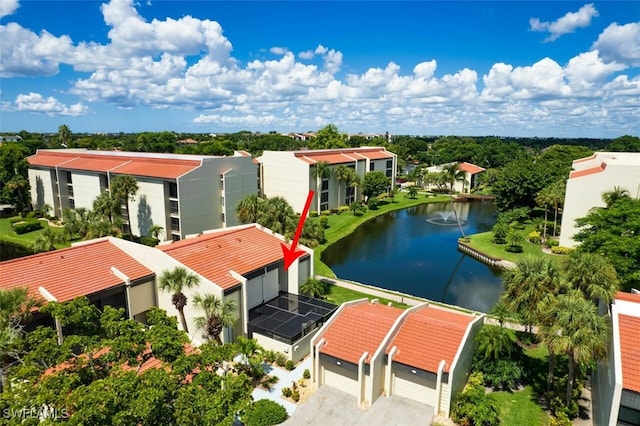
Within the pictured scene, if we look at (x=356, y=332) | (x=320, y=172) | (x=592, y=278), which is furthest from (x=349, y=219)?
(x=592, y=278)

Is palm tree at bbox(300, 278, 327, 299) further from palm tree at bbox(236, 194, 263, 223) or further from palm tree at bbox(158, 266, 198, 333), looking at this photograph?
palm tree at bbox(236, 194, 263, 223)

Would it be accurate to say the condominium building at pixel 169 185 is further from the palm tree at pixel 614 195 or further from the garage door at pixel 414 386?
the palm tree at pixel 614 195

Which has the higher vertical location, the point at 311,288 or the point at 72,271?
the point at 72,271

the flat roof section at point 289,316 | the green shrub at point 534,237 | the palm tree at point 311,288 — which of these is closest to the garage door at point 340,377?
the flat roof section at point 289,316

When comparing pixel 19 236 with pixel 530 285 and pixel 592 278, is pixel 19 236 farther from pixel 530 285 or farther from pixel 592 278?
pixel 592 278

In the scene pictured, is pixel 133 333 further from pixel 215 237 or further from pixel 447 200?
pixel 447 200

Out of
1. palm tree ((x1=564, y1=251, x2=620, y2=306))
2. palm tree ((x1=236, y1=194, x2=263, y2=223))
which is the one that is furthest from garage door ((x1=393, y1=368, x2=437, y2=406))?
palm tree ((x1=236, y1=194, x2=263, y2=223))
